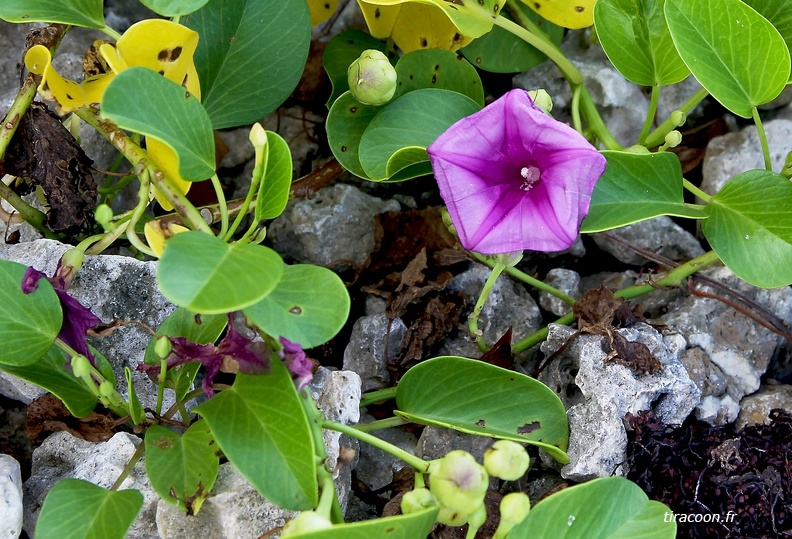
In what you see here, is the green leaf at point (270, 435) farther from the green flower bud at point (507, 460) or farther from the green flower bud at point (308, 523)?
the green flower bud at point (507, 460)

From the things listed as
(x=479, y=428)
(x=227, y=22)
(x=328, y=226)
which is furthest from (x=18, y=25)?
(x=479, y=428)

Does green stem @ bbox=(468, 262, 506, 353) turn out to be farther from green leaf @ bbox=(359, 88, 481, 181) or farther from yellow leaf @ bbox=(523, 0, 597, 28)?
yellow leaf @ bbox=(523, 0, 597, 28)

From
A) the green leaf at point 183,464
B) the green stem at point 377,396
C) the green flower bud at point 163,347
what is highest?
the green flower bud at point 163,347

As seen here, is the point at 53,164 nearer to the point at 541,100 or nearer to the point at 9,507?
the point at 9,507

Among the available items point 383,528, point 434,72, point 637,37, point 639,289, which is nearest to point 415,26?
point 434,72

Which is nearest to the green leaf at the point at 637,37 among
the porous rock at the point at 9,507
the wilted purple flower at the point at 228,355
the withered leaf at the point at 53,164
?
the wilted purple flower at the point at 228,355

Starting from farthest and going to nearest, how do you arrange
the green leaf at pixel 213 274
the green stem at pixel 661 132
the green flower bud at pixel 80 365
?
the green stem at pixel 661 132
the green flower bud at pixel 80 365
the green leaf at pixel 213 274

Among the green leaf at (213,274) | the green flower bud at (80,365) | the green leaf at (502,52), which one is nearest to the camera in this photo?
the green leaf at (213,274)
